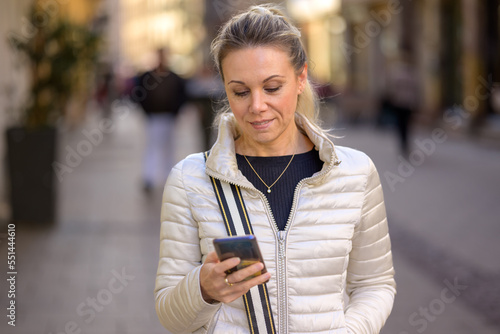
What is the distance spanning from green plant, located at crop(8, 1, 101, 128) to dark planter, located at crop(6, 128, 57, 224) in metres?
0.41

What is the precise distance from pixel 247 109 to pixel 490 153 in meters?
13.1

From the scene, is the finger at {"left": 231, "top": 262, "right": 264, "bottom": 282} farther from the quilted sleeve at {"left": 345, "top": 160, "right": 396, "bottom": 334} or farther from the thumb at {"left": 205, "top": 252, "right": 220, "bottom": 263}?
the quilted sleeve at {"left": 345, "top": 160, "right": 396, "bottom": 334}

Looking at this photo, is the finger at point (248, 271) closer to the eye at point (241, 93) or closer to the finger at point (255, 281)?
the finger at point (255, 281)

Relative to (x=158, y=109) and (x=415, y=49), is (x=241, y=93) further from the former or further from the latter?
(x=415, y=49)

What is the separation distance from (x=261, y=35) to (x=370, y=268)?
2.65 feet

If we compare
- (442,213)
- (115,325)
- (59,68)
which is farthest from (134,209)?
(115,325)

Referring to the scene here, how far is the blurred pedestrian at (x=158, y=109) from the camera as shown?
11258 mm

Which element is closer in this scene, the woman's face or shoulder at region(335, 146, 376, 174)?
the woman's face

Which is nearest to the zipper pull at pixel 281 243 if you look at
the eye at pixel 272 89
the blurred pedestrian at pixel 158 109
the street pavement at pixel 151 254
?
the eye at pixel 272 89

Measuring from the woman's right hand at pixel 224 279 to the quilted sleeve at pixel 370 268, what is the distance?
47 cm

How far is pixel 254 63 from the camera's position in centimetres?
219

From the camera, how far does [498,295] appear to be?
5695 mm

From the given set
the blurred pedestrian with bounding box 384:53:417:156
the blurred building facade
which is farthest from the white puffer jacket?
the blurred pedestrian with bounding box 384:53:417:156

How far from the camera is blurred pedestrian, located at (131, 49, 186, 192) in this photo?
11.3 metres
